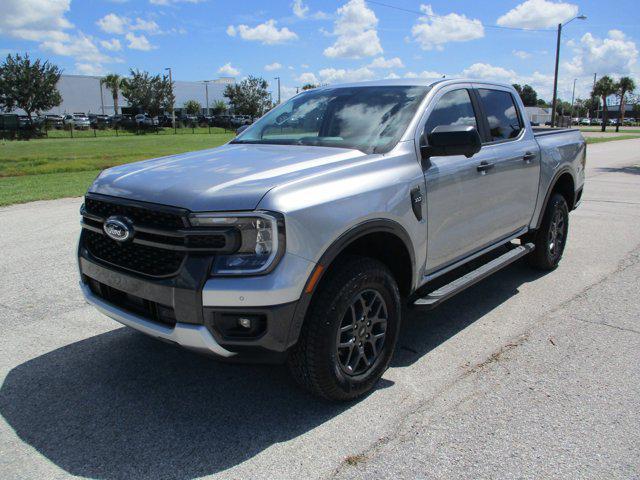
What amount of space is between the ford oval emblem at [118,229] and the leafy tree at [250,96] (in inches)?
2931

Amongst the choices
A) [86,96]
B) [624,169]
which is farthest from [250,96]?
[624,169]

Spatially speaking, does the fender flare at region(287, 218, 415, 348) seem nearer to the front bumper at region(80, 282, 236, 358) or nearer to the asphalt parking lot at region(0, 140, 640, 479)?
the front bumper at region(80, 282, 236, 358)

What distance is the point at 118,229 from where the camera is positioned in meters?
3.03

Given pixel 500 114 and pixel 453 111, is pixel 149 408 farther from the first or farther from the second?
pixel 500 114

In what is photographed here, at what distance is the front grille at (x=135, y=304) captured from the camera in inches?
114

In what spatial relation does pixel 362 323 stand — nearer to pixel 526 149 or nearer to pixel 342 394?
pixel 342 394

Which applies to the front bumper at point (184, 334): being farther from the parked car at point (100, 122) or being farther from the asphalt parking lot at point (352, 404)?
the parked car at point (100, 122)

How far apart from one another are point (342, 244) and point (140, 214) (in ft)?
3.59

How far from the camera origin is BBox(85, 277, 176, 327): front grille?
291 centimetres

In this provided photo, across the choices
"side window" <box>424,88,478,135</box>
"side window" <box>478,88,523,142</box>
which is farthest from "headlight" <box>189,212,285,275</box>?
"side window" <box>478,88,523,142</box>

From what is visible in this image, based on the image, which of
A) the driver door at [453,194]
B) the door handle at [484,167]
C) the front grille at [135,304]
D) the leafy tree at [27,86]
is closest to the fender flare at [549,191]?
the driver door at [453,194]

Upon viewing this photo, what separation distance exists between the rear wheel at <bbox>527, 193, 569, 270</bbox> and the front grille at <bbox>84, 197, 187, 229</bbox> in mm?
4130

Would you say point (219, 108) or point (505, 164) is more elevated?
point (219, 108)

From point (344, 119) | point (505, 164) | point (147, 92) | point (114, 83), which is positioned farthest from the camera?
point (114, 83)
